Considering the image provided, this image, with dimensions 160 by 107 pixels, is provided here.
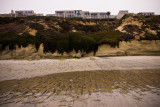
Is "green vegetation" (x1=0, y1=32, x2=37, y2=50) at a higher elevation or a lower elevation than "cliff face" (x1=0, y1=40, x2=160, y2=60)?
higher

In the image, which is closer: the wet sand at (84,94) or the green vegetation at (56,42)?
the wet sand at (84,94)

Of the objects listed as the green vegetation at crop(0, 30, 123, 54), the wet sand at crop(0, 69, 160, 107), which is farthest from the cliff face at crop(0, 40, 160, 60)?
the wet sand at crop(0, 69, 160, 107)

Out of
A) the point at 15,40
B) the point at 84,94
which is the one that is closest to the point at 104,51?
the point at 84,94

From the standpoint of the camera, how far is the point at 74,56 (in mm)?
13219

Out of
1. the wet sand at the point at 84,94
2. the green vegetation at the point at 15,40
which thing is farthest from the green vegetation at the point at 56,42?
the wet sand at the point at 84,94

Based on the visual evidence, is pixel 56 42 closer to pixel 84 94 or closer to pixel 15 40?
pixel 15 40

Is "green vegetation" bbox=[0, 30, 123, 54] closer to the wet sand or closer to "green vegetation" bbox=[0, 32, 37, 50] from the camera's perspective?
"green vegetation" bbox=[0, 32, 37, 50]

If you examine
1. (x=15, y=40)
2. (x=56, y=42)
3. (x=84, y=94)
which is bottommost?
(x=84, y=94)

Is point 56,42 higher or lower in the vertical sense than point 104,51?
higher

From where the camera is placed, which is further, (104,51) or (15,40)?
(104,51)

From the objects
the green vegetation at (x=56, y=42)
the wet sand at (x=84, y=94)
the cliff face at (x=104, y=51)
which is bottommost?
the wet sand at (x=84, y=94)

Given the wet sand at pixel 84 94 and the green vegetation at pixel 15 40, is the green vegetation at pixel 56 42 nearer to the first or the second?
the green vegetation at pixel 15 40

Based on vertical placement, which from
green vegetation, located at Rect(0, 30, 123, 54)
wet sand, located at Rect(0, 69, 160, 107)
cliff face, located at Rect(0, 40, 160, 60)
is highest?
green vegetation, located at Rect(0, 30, 123, 54)

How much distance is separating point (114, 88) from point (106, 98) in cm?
123
